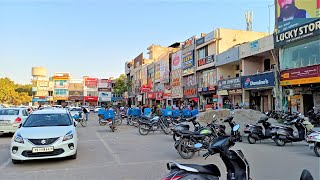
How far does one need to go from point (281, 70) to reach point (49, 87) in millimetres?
94745

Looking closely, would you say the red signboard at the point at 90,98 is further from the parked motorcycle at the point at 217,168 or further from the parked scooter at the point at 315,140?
the parked motorcycle at the point at 217,168

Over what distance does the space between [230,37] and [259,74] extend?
396 inches

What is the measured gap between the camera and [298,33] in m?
22.0

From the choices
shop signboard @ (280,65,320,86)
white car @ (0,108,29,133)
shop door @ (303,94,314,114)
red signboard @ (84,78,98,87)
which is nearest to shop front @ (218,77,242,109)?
shop signboard @ (280,65,320,86)

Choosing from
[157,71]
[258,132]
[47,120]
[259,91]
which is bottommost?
[258,132]

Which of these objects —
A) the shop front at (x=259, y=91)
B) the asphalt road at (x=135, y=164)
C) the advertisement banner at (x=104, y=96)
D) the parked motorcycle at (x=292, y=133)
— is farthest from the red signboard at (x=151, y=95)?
the asphalt road at (x=135, y=164)

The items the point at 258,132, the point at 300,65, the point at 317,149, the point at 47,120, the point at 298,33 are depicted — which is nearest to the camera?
the point at 317,149

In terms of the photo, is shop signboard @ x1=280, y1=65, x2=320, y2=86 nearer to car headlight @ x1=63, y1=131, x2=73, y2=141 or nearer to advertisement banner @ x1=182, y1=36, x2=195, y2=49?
car headlight @ x1=63, y1=131, x2=73, y2=141

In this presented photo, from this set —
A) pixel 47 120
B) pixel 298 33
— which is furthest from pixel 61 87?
pixel 47 120

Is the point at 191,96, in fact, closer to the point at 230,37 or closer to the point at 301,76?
the point at 230,37

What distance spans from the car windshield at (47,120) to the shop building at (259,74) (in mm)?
19652

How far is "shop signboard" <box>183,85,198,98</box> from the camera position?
41.1m

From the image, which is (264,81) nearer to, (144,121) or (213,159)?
(144,121)

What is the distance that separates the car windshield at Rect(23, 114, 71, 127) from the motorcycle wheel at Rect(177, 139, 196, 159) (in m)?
3.60
